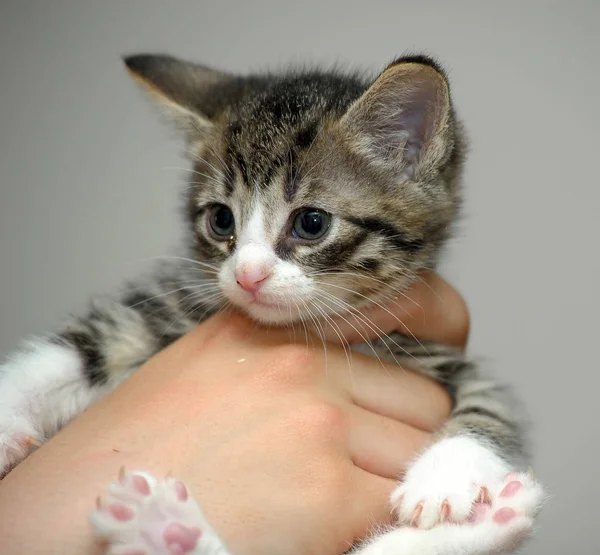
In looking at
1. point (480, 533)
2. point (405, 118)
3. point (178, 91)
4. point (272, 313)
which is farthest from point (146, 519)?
point (178, 91)

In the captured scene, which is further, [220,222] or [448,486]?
[220,222]

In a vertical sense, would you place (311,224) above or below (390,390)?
above

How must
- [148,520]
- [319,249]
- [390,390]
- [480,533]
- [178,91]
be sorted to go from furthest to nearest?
[178,91] → [390,390] → [319,249] → [480,533] → [148,520]

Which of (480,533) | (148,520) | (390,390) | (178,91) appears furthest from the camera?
(178,91)

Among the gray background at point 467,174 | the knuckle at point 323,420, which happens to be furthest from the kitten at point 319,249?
the gray background at point 467,174

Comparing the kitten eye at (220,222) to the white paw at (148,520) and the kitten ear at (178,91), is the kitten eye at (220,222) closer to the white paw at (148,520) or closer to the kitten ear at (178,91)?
the kitten ear at (178,91)

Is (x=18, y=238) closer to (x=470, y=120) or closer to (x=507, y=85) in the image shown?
(x=470, y=120)

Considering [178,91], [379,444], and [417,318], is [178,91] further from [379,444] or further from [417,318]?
[379,444]
